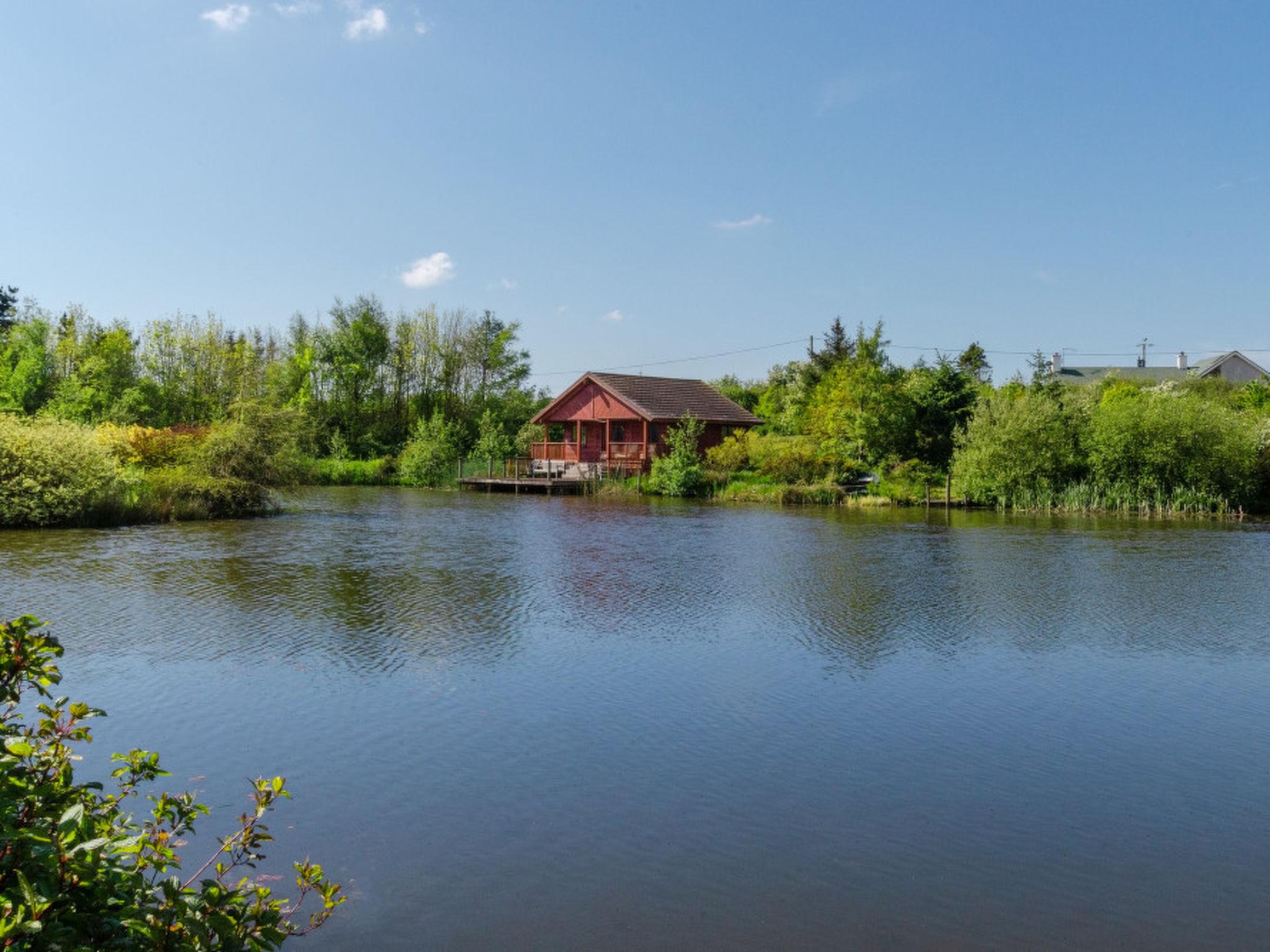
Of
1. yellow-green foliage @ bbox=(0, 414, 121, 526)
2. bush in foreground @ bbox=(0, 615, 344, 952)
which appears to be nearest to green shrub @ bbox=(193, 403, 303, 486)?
yellow-green foliage @ bbox=(0, 414, 121, 526)

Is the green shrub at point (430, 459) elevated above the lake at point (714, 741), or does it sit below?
above

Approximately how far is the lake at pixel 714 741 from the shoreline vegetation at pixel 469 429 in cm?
1094

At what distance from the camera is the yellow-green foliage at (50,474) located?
22.4m

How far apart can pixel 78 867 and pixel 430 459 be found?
160 feet

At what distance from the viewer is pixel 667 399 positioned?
4959cm

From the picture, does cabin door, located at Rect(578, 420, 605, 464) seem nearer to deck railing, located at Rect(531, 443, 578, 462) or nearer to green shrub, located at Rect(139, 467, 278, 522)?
deck railing, located at Rect(531, 443, 578, 462)

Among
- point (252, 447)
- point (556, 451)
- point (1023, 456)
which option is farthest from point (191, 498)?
point (1023, 456)

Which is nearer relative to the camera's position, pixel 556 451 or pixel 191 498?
A: pixel 191 498

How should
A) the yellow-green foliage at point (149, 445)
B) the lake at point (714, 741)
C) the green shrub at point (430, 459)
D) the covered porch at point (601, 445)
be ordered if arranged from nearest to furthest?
the lake at point (714, 741) < the yellow-green foliage at point (149, 445) < the covered porch at point (601, 445) < the green shrub at point (430, 459)

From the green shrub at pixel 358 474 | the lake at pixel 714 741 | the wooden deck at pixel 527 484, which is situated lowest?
the lake at pixel 714 741

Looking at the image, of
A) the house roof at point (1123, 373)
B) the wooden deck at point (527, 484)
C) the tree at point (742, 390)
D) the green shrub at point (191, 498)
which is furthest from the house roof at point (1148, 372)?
the green shrub at point (191, 498)

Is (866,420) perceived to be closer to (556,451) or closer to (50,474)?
(556,451)

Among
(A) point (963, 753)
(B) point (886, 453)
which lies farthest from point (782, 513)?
(A) point (963, 753)

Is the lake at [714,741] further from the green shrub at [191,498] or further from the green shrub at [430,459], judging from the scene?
the green shrub at [430,459]
